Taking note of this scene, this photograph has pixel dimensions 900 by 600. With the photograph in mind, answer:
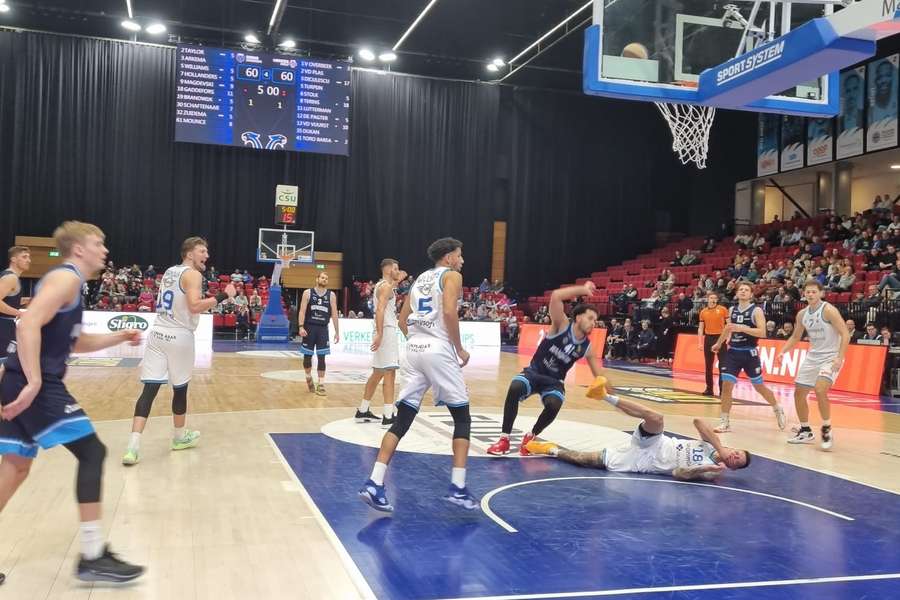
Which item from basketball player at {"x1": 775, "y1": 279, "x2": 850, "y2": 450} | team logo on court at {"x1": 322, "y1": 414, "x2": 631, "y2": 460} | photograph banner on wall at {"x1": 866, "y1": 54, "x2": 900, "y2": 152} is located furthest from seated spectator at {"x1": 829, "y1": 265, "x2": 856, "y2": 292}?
team logo on court at {"x1": 322, "y1": 414, "x2": 631, "y2": 460}

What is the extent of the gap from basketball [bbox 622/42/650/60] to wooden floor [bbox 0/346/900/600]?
14.6 feet

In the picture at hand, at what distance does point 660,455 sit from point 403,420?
2267 mm

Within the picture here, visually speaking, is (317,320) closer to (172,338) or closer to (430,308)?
(172,338)

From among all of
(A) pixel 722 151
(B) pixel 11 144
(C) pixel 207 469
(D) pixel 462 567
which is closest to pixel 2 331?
(C) pixel 207 469

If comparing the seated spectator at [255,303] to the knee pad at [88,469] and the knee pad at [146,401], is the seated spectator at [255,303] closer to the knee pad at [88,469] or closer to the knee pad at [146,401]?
the knee pad at [146,401]

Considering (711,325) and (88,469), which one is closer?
(88,469)

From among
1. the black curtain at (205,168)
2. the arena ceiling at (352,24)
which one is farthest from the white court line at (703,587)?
the black curtain at (205,168)

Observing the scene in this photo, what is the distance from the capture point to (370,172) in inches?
1057

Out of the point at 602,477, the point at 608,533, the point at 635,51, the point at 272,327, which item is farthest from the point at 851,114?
the point at 608,533

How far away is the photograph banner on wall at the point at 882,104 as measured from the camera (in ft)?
69.9

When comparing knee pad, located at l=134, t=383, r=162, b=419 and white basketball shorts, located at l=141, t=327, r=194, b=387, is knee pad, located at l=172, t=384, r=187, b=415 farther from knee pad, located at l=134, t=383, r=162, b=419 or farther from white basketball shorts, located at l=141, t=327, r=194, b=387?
knee pad, located at l=134, t=383, r=162, b=419

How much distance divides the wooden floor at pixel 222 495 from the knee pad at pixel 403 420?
713 millimetres

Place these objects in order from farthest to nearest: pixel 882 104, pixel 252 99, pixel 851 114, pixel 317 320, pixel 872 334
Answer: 1. pixel 851 114
2. pixel 252 99
3. pixel 882 104
4. pixel 872 334
5. pixel 317 320

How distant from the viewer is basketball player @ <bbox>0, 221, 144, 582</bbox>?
130 inches
